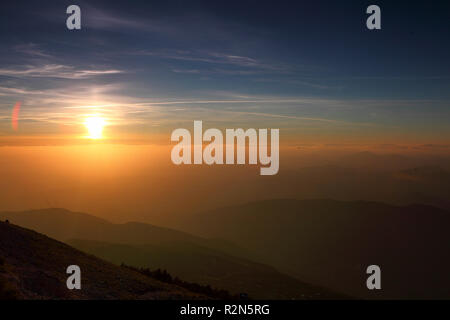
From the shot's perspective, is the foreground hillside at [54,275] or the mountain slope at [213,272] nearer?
the foreground hillside at [54,275]

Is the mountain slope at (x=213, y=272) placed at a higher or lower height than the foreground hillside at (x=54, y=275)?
lower

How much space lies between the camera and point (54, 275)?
23.2 m

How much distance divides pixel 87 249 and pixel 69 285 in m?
178

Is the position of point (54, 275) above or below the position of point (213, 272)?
above

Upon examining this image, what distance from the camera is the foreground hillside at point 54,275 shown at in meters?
20.6

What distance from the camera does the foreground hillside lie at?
20578 mm

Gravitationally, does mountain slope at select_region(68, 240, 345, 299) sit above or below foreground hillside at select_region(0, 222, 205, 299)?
below

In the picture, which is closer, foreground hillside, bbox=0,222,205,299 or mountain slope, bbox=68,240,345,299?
foreground hillside, bbox=0,222,205,299
